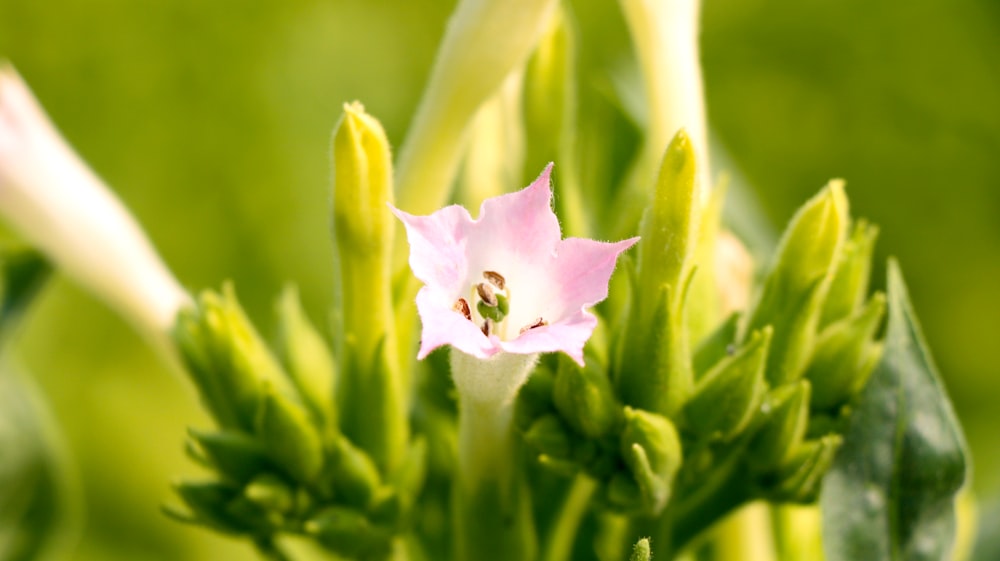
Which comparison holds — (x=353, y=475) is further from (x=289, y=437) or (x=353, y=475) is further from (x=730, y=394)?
(x=730, y=394)

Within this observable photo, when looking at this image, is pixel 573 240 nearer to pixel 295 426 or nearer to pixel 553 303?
pixel 553 303

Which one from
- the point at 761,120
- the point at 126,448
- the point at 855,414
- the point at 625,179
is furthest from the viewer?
the point at 761,120

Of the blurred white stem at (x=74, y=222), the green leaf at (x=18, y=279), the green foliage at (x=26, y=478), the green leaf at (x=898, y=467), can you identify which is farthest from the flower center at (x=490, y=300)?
the green foliage at (x=26, y=478)

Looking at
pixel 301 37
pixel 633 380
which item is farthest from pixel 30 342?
pixel 633 380

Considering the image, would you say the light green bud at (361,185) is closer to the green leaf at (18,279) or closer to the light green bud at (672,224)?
the light green bud at (672,224)

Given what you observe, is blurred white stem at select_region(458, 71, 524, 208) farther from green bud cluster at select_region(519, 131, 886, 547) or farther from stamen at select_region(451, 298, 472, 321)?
stamen at select_region(451, 298, 472, 321)

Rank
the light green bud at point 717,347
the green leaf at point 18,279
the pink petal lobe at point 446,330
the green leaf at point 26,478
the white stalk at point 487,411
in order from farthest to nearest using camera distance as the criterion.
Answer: the green leaf at point 26,478 < the green leaf at point 18,279 < the light green bud at point 717,347 < the white stalk at point 487,411 < the pink petal lobe at point 446,330

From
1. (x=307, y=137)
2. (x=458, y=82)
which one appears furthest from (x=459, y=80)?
(x=307, y=137)
